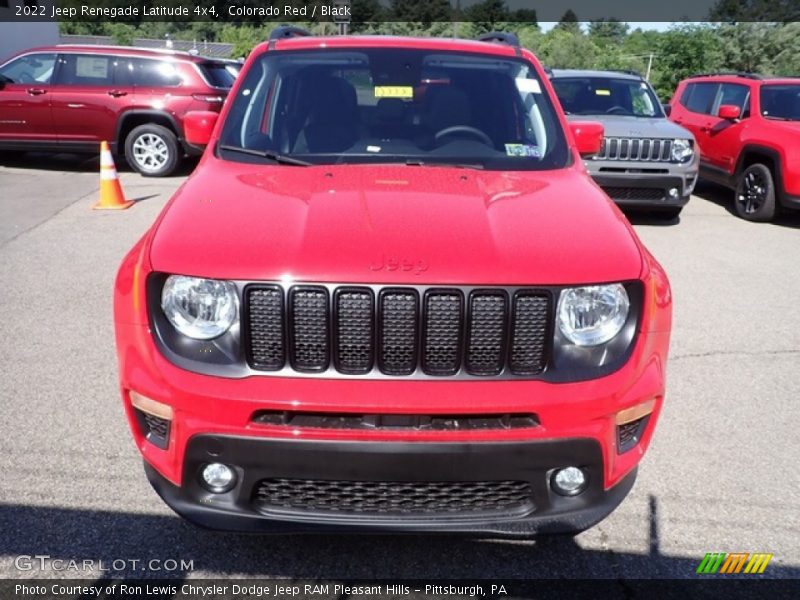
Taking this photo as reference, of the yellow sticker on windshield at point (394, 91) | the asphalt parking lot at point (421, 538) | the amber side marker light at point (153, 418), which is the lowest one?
the asphalt parking lot at point (421, 538)

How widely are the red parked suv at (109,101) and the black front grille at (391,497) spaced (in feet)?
31.7

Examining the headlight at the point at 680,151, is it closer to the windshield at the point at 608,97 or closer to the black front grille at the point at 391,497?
the windshield at the point at 608,97

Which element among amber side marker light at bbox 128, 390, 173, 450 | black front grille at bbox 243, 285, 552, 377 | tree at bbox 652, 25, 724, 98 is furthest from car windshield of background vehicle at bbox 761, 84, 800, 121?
tree at bbox 652, 25, 724, 98

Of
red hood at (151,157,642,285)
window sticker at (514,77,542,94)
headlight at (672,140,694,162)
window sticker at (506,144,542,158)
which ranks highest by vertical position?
window sticker at (514,77,542,94)

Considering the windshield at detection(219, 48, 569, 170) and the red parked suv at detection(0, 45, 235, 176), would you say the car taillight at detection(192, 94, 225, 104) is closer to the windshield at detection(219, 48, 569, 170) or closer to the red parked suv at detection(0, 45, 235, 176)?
the red parked suv at detection(0, 45, 235, 176)

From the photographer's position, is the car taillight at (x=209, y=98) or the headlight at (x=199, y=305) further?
the car taillight at (x=209, y=98)

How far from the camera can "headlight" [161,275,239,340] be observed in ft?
7.39

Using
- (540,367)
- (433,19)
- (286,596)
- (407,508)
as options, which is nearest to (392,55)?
(540,367)

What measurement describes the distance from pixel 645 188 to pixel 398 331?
685 cm

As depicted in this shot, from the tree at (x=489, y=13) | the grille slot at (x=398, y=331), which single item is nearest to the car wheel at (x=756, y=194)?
the grille slot at (x=398, y=331)

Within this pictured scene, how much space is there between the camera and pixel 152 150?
11.1 m

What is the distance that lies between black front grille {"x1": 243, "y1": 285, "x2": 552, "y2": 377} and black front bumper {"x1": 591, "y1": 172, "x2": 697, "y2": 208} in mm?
6295

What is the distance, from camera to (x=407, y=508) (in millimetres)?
2320

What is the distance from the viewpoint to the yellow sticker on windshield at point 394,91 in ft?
11.7
